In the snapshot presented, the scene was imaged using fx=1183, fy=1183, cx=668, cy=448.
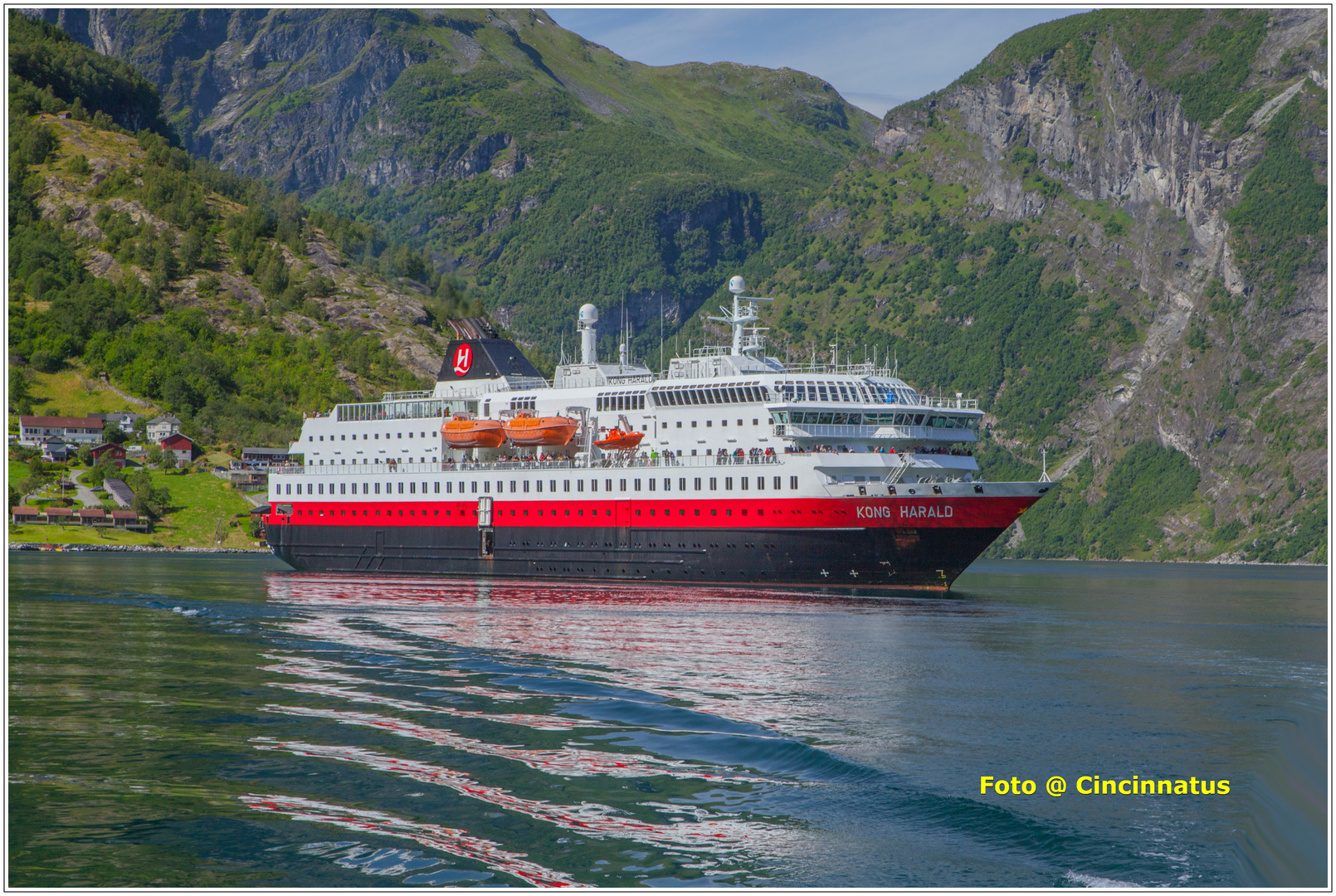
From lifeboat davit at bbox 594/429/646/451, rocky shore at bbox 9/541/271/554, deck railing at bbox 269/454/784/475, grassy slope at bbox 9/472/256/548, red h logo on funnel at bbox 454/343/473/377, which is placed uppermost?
red h logo on funnel at bbox 454/343/473/377

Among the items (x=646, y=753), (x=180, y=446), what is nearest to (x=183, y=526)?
(x=180, y=446)

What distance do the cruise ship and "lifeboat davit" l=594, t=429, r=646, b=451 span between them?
117mm

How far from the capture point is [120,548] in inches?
4395

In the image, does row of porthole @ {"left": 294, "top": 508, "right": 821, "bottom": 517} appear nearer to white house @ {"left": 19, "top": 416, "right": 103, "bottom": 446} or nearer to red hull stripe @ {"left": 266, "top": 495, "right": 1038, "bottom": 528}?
red hull stripe @ {"left": 266, "top": 495, "right": 1038, "bottom": 528}

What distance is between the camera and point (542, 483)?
6341 centimetres

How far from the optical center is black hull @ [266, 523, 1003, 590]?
5319cm

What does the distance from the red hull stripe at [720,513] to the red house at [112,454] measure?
67.1 metres

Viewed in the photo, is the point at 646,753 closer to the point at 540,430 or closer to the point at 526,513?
the point at 526,513

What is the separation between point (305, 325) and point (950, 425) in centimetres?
12223

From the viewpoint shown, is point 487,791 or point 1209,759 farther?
point 1209,759

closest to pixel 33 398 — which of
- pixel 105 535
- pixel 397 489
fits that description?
pixel 105 535

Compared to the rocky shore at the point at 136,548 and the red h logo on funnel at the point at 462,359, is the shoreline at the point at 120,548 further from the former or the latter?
the red h logo on funnel at the point at 462,359

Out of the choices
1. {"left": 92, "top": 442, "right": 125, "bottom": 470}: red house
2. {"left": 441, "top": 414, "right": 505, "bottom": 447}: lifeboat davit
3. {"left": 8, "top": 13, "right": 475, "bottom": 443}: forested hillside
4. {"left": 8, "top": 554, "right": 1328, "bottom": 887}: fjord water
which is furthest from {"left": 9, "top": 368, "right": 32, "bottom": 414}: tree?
{"left": 8, "top": 554, "right": 1328, "bottom": 887}: fjord water

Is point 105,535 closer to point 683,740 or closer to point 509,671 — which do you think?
point 509,671
